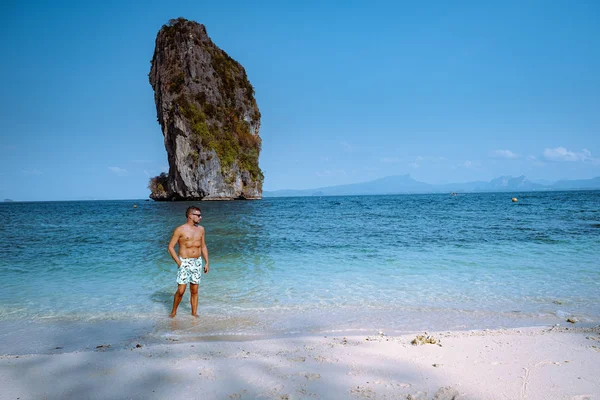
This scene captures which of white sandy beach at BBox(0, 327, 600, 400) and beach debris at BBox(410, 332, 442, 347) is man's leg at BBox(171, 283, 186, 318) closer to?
white sandy beach at BBox(0, 327, 600, 400)

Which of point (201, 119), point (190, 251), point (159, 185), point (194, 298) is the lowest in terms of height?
point (194, 298)

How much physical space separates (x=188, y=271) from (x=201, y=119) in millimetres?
63650

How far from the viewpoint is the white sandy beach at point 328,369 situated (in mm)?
3322

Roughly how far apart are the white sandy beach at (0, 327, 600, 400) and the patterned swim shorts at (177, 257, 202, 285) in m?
1.56

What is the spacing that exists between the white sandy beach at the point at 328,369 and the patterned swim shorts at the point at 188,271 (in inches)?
61.3

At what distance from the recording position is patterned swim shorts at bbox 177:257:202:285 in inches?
243

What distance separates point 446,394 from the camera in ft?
10.7

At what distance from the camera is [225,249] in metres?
13.5

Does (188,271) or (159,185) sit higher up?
(159,185)

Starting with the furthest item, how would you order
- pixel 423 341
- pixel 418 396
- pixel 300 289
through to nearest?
pixel 300 289 → pixel 423 341 → pixel 418 396

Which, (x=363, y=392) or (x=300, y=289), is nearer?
(x=363, y=392)

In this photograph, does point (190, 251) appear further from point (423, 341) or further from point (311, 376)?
point (423, 341)

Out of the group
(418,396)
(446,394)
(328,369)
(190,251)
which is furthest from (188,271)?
(446,394)

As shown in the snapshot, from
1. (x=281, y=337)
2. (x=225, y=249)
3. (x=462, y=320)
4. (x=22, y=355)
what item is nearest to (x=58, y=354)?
(x=22, y=355)
